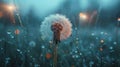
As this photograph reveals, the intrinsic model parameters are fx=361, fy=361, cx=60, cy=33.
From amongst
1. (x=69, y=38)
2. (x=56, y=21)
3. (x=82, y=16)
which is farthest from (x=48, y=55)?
(x=56, y=21)

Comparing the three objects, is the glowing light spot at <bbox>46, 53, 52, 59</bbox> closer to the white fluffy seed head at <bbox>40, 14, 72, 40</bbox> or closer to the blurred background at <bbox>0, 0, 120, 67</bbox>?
the blurred background at <bbox>0, 0, 120, 67</bbox>

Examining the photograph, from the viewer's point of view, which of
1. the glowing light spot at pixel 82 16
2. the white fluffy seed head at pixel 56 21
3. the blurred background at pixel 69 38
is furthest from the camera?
the glowing light spot at pixel 82 16

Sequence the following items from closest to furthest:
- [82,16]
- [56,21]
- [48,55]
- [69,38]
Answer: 1. [56,21]
2. [48,55]
3. [69,38]
4. [82,16]

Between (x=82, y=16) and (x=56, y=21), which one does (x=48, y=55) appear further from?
(x=56, y=21)

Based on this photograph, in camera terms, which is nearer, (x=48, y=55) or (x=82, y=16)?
(x=48, y=55)

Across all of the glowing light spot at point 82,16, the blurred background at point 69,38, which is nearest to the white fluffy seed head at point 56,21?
the blurred background at point 69,38

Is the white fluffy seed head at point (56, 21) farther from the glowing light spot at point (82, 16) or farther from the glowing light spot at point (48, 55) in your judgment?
the glowing light spot at point (82, 16)

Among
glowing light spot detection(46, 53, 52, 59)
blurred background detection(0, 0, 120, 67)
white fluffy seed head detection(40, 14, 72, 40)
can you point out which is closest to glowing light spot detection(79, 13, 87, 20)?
blurred background detection(0, 0, 120, 67)

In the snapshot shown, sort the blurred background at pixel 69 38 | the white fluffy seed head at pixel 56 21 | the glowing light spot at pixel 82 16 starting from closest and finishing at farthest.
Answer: the white fluffy seed head at pixel 56 21 < the blurred background at pixel 69 38 < the glowing light spot at pixel 82 16

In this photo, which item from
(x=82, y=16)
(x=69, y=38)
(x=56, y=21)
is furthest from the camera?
(x=82, y=16)

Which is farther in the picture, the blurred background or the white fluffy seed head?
the blurred background

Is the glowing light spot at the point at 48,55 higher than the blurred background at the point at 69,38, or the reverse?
the blurred background at the point at 69,38
